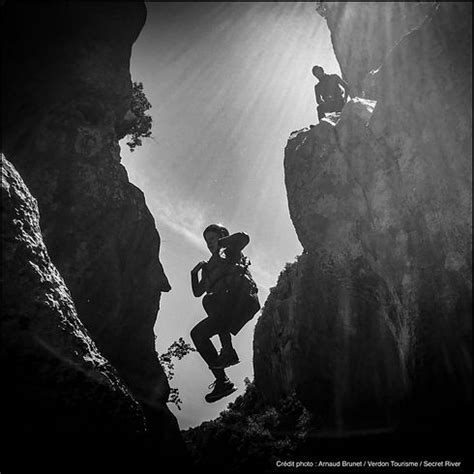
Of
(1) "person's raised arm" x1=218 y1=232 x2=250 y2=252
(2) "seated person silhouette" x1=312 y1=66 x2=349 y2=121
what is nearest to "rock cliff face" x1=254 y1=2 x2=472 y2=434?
(2) "seated person silhouette" x1=312 y1=66 x2=349 y2=121

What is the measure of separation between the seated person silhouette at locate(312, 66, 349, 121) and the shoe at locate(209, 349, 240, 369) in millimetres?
12836

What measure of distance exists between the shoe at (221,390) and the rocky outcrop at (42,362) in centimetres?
459

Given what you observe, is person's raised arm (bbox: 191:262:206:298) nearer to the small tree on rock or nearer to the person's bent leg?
the person's bent leg

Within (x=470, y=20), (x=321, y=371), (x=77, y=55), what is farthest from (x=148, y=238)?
(x=470, y=20)

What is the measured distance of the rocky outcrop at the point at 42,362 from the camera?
14.6ft

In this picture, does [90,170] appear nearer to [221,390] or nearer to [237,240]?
[237,240]

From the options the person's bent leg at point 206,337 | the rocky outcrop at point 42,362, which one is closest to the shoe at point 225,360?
the person's bent leg at point 206,337

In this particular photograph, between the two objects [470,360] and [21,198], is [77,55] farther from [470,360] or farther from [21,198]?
[470,360]

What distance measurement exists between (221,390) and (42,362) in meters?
6.08

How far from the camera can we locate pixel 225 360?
10.4 meters

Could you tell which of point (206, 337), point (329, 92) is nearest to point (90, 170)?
point (206, 337)

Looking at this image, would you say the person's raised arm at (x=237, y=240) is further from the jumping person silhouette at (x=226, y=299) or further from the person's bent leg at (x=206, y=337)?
the person's bent leg at (x=206, y=337)

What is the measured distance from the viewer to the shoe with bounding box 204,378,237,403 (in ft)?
32.0

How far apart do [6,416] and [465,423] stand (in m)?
8.99
